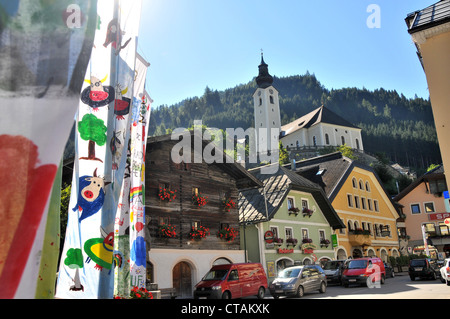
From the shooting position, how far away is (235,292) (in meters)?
18.8

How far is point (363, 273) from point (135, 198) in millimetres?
16188

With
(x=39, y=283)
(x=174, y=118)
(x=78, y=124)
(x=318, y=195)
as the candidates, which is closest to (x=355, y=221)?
(x=318, y=195)

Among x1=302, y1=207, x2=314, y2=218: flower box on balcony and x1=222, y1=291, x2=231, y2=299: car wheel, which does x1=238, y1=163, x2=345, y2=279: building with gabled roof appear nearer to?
x1=302, y1=207, x2=314, y2=218: flower box on balcony

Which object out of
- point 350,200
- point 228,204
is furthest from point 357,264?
point 350,200

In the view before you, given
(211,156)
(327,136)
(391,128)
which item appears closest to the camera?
(211,156)

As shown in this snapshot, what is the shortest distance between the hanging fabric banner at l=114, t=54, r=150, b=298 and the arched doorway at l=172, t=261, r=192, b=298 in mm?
8401

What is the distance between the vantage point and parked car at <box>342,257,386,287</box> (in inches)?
941

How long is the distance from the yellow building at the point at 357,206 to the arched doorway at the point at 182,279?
17.2 meters

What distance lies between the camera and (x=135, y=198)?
14398 millimetres

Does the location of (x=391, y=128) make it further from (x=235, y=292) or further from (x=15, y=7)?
(x=15, y=7)

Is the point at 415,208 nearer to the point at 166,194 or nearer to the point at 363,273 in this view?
the point at 363,273

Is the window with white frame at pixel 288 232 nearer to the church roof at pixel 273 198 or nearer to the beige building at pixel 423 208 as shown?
the church roof at pixel 273 198

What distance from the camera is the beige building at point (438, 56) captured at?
12266 millimetres

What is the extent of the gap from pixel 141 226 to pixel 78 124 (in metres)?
6.97
